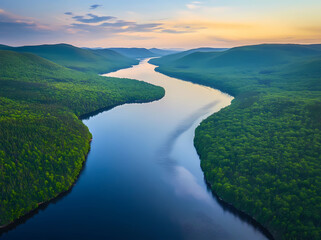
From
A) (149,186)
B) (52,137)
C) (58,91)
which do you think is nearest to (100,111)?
(58,91)

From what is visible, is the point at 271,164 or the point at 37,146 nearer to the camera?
the point at 271,164

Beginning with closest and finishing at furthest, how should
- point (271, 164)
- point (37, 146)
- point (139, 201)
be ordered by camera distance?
point (139, 201)
point (271, 164)
point (37, 146)

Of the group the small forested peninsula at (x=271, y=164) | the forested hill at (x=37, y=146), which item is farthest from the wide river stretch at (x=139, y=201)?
the small forested peninsula at (x=271, y=164)

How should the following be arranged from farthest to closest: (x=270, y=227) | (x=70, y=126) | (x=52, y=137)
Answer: (x=70, y=126) < (x=52, y=137) < (x=270, y=227)

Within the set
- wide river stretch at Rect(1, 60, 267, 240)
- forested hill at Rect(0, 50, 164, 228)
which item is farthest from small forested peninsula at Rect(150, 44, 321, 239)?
forested hill at Rect(0, 50, 164, 228)

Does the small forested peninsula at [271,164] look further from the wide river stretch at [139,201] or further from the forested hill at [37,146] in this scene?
the forested hill at [37,146]

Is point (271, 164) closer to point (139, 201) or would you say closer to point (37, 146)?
point (139, 201)

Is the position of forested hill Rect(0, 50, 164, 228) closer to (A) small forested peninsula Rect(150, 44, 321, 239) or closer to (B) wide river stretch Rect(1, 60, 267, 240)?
(B) wide river stretch Rect(1, 60, 267, 240)

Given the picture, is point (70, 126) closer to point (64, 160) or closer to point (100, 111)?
point (64, 160)

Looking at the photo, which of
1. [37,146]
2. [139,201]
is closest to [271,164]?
[139,201]
